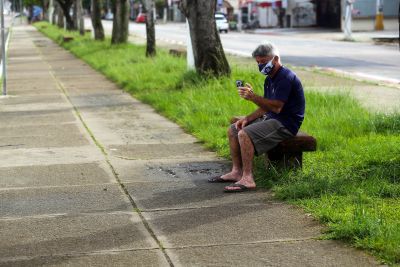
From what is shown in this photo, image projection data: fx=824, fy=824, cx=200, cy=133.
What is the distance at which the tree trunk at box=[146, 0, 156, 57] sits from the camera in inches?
971

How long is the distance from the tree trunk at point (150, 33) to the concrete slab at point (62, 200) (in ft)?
55.9

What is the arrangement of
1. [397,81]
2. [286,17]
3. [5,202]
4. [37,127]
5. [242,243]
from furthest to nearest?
[286,17], [397,81], [37,127], [5,202], [242,243]

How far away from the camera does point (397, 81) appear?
1731 centimetres

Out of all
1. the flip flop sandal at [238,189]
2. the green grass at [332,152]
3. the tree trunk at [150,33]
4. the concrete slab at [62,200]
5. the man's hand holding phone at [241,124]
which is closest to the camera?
the green grass at [332,152]

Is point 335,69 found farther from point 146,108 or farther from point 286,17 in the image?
point 286,17

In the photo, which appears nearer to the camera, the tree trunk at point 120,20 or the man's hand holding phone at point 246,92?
the man's hand holding phone at point 246,92

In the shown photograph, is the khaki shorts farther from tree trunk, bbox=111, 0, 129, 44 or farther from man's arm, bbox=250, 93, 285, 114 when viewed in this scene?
tree trunk, bbox=111, 0, 129, 44

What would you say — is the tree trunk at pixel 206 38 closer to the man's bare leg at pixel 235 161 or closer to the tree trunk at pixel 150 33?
the man's bare leg at pixel 235 161

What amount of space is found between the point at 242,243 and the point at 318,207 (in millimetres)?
1006

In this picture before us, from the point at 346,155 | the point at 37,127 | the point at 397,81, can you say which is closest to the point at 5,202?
the point at 346,155

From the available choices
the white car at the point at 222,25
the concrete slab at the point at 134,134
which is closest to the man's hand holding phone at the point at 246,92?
the concrete slab at the point at 134,134

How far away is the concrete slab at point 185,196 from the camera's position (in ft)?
23.0

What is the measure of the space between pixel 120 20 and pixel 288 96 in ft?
78.3

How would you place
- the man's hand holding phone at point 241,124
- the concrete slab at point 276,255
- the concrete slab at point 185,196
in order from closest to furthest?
the concrete slab at point 276,255, the concrete slab at point 185,196, the man's hand holding phone at point 241,124
